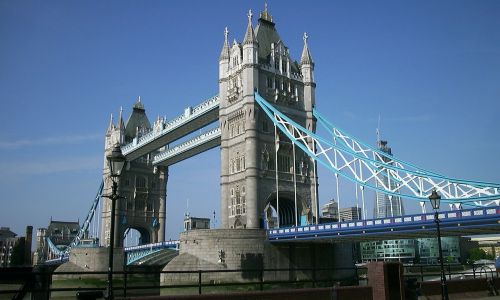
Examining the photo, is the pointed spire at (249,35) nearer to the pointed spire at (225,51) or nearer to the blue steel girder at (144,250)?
the pointed spire at (225,51)

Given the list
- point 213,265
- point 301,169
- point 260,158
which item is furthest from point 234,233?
point 301,169

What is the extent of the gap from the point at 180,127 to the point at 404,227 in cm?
3548

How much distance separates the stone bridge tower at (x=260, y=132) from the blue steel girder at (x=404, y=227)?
6.21 m

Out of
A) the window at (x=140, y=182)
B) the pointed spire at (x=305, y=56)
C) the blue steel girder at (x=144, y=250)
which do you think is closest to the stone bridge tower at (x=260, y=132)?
the pointed spire at (x=305, y=56)

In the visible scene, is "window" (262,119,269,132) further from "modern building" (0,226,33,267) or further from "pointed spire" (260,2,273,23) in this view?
"modern building" (0,226,33,267)

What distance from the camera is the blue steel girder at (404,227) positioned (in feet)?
98.7

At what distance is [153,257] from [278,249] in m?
26.1

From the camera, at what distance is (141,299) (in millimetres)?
11523

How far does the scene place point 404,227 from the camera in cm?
3388

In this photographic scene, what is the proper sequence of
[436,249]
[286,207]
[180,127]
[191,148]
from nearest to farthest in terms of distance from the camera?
[286,207]
[180,127]
[191,148]
[436,249]

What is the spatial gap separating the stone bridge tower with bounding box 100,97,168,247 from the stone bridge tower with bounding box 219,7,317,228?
32941mm

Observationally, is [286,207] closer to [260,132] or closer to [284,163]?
[284,163]

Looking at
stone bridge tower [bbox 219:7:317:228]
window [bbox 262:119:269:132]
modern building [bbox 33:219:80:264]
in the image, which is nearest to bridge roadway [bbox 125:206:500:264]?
stone bridge tower [bbox 219:7:317:228]

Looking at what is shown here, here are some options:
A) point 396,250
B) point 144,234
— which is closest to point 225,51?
point 144,234
